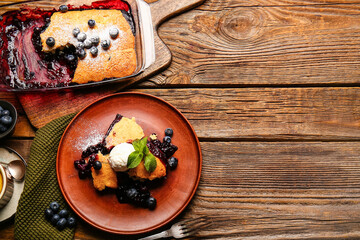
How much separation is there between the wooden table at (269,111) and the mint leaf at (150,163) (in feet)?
1.20

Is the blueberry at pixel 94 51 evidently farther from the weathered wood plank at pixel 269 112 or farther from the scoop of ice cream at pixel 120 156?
the scoop of ice cream at pixel 120 156

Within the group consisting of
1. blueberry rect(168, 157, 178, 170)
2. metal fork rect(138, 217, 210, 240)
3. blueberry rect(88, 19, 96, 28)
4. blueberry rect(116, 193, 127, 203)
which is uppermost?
blueberry rect(88, 19, 96, 28)

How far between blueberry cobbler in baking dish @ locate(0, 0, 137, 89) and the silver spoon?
466 mm

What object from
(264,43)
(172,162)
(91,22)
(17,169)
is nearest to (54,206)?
(17,169)

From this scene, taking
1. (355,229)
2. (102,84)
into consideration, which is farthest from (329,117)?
(102,84)

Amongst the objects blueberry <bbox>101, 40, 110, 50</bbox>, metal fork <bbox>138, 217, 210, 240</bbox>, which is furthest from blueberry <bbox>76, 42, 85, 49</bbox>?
metal fork <bbox>138, 217, 210, 240</bbox>

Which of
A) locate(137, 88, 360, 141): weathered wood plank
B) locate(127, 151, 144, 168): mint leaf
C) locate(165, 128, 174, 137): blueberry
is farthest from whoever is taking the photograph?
locate(137, 88, 360, 141): weathered wood plank

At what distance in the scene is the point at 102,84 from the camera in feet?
6.46

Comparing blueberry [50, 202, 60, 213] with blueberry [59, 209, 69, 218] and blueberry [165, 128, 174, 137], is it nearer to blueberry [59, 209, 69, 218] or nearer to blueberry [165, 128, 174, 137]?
blueberry [59, 209, 69, 218]

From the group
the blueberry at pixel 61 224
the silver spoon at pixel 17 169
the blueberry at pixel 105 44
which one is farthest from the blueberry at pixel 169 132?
the silver spoon at pixel 17 169

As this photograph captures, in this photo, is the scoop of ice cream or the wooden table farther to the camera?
the wooden table

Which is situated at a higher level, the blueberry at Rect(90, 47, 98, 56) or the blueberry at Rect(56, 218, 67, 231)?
the blueberry at Rect(90, 47, 98, 56)

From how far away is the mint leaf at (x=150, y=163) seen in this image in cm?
172

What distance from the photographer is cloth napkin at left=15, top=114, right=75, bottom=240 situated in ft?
5.82
